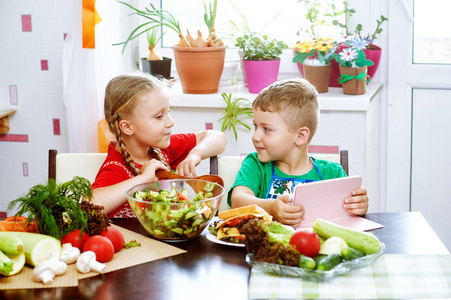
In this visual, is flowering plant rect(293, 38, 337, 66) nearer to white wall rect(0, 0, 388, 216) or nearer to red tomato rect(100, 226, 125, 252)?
white wall rect(0, 0, 388, 216)

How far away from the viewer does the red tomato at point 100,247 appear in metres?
1.37

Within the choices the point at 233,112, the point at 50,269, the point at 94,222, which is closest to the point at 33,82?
the point at 233,112

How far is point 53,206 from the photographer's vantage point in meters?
1.43

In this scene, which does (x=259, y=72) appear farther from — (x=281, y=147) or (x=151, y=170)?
(x=151, y=170)

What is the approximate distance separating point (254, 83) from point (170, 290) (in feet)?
5.73

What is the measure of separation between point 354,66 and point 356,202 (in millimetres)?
Result: 1314

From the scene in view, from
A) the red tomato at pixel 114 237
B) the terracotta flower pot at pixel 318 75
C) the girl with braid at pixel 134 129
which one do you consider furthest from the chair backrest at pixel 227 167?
the terracotta flower pot at pixel 318 75

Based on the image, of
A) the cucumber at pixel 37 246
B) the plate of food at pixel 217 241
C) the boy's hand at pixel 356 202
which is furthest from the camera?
the boy's hand at pixel 356 202

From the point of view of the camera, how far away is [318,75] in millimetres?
2834

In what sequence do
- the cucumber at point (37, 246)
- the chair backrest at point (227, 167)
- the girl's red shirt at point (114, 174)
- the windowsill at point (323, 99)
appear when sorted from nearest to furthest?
the cucumber at point (37, 246) → the girl's red shirt at point (114, 174) → the chair backrest at point (227, 167) → the windowsill at point (323, 99)

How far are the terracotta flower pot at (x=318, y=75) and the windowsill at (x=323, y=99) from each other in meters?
0.05

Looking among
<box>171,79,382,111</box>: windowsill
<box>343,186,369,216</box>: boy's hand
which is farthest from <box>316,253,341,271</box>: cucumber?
<box>171,79,382,111</box>: windowsill

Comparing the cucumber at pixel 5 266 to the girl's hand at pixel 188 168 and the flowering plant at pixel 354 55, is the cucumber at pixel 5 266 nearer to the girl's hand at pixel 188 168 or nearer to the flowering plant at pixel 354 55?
the girl's hand at pixel 188 168

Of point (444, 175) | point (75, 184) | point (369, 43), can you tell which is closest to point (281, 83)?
point (75, 184)
